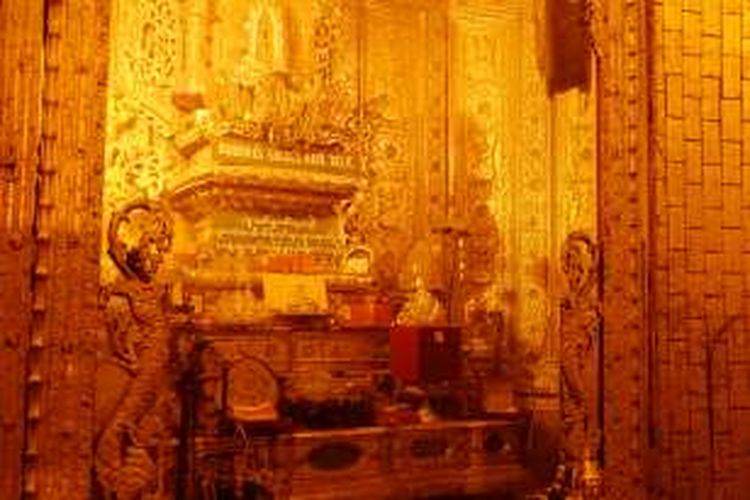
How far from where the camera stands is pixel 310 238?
8.40m

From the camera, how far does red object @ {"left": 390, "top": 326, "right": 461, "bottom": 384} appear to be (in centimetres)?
707

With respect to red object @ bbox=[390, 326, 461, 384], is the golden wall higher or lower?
higher

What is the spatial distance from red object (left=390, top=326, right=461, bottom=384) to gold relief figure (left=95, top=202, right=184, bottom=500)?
3.51 meters

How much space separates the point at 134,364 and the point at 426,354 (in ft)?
12.2

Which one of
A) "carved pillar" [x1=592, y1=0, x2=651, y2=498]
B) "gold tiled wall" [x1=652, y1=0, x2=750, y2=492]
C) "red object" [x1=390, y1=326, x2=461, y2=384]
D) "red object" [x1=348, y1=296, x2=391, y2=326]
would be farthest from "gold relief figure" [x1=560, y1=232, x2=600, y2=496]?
"red object" [x1=348, y1=296, x2=391, y2=326]

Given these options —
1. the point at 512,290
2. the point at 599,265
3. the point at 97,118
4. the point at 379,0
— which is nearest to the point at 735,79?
the point at 599,265

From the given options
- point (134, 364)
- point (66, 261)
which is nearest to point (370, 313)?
point (134, 364)

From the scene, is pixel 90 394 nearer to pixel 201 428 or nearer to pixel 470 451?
pixel 201 428

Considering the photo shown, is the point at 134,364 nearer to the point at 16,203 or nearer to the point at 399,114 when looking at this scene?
the point at 16,203

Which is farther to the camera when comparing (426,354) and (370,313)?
(370,313)

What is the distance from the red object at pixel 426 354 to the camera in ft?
23.2

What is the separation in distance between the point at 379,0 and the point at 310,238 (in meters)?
2.47

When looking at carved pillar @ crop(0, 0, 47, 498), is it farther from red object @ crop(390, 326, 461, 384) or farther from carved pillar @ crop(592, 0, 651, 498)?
red object @ crop(390, 326, 461, 384)

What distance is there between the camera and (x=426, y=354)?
23.3 ft
